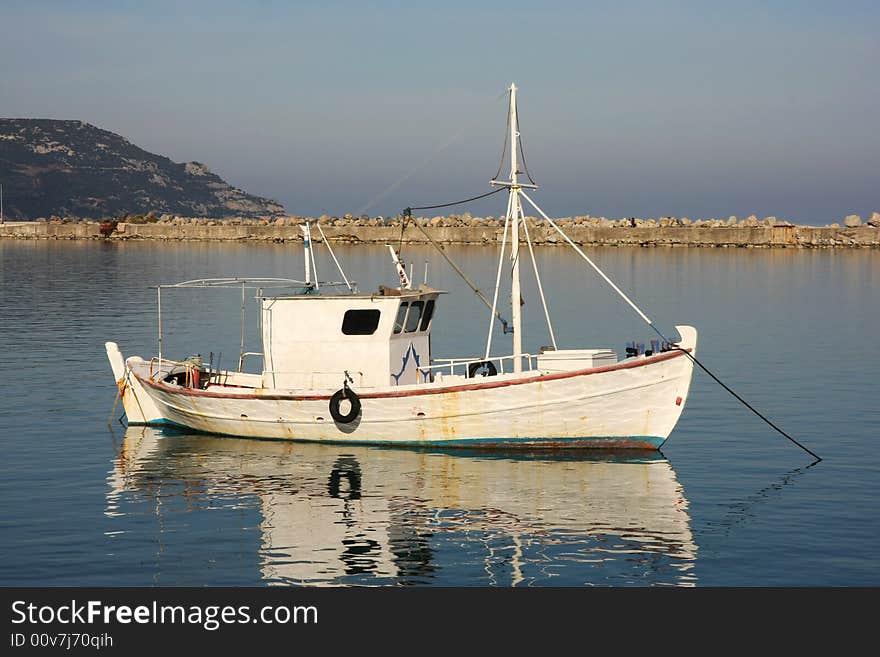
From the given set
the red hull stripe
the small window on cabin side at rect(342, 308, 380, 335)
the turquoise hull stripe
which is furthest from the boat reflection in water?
the small window on cabin side at rect(342, 308, 380, 335)

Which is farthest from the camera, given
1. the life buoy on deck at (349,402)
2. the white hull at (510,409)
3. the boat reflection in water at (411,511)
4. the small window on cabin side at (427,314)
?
the small window on cabin side at (427,314)

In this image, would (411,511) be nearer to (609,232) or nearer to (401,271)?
(401,271)

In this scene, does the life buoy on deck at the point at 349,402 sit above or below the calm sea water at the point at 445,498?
above

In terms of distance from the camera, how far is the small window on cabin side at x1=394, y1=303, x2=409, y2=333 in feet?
82.9

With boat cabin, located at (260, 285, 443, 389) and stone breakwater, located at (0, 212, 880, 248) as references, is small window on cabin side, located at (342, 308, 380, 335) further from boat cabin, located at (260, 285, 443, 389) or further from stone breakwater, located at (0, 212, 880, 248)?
stone breakwater, located at (0, 212, 880, 248)

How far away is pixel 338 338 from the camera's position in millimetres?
25266

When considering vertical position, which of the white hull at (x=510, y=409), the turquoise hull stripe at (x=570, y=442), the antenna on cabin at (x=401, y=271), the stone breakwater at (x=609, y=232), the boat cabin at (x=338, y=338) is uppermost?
the stone breakwater at (x=609, y=232)

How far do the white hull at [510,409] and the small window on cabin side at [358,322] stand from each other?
137 cm

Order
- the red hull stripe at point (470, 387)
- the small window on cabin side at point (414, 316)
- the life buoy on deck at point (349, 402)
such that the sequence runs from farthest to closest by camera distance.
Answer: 1. the small window on cabin side at point (414, 316)
2. the life buoy on deck at point (349, 402)
3. the red hull stripe at point (470, 387)

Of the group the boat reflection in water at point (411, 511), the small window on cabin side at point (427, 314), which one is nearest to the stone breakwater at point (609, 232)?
the small window on cabin side at point (427, 314)

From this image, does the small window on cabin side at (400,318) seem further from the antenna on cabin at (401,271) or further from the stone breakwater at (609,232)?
the stone breakwater at (609,232)

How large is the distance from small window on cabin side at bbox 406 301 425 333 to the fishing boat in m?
0.04

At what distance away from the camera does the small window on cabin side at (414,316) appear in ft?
84.3
